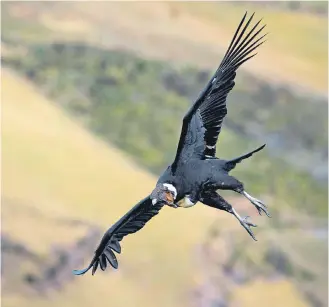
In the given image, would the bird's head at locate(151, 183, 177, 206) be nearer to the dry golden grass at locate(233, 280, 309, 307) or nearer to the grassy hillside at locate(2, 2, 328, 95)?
the dry golden grass at locate(233, 280, 309, 307)

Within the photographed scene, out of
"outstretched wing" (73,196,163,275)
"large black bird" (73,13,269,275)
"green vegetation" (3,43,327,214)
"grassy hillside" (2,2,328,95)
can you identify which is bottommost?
"outstretched wing" (73,196,163,275)

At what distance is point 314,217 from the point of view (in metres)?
4.28

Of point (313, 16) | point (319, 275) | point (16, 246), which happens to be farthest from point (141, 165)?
point (313, 16)

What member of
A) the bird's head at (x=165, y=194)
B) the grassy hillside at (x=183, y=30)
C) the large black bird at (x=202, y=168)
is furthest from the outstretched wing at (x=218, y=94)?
the grassy hillside at (x=183, y=30)

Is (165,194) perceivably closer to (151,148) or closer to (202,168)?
(202,168)

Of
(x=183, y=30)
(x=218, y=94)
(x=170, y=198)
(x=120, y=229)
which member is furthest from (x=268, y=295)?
(x=170, y=198)

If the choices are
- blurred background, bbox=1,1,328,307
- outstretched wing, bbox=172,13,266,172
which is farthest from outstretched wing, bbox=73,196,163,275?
blurred background, bbox=1,1,328,307

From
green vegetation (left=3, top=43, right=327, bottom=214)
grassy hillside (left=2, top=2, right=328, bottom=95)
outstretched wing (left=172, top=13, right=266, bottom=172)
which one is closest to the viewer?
outstretched wing (left=172, top=13, right=266, bottom=172)

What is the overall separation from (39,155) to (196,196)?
278 centimetres

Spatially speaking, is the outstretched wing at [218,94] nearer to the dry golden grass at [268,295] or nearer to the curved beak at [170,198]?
the curved beak at [170,198]

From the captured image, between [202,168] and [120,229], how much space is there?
304mm

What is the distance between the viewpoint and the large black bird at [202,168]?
4.77ft

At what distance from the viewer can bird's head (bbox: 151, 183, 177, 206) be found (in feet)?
4.68

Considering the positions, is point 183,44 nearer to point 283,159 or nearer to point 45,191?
point 283,159
